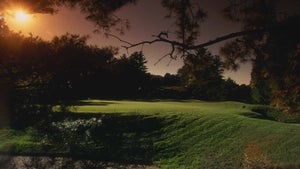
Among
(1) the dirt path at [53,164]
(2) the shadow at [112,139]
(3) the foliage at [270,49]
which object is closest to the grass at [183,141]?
(2) the shadow at [112,139]

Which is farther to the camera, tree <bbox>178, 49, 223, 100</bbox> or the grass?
the grass

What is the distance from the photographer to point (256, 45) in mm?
8773

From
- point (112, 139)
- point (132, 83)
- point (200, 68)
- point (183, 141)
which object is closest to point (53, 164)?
point (112, 139)

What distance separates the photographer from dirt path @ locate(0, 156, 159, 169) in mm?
15766

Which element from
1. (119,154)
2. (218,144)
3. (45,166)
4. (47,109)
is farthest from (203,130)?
(47,109)

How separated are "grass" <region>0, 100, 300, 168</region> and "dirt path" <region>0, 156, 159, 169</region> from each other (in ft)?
2.78

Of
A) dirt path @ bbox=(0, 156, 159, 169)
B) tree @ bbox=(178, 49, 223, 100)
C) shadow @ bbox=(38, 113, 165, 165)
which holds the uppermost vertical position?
tree @ bbox=(178, 49, 223, 100)

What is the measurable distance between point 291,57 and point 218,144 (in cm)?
1128

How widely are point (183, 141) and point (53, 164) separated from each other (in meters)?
7.89

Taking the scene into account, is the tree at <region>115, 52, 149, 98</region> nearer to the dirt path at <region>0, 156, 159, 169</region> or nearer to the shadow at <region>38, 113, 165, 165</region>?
the shadow at <region>38, 113, 165, 165</region>

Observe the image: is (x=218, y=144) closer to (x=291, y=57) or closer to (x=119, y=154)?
(x=119, y=154)

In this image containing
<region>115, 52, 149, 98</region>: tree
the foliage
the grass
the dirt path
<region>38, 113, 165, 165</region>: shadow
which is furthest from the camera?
<region>115, 52, 149, 98</region>: tree

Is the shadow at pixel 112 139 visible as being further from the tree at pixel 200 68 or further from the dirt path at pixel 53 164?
the tree at pixel 200 68

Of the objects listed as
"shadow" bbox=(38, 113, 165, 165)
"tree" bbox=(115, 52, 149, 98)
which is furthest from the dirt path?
"tree" bbox=(115, 52, 149, 98)
